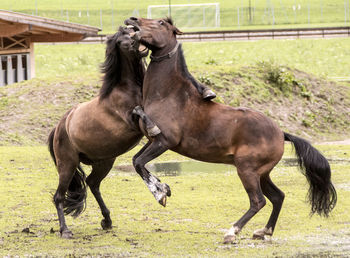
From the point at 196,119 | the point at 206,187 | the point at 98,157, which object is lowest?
the point at 206,187

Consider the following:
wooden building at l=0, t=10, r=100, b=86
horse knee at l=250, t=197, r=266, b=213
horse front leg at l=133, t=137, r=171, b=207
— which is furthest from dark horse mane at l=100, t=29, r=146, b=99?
wooden building at l=0, t=10, r=100, b=86

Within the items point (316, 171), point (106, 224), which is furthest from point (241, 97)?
point (316, 171)

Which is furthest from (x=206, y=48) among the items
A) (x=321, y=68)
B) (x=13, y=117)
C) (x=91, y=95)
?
(x=13, y=117)

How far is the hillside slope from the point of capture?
69.9ft

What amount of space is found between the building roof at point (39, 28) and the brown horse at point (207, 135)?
1615cm

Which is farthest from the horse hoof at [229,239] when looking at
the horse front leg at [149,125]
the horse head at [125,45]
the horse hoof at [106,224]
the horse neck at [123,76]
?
the horse head at [125,45]

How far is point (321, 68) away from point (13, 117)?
19.5 meters

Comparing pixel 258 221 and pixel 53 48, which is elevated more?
pixel 53 48

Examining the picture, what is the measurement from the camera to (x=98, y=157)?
29.3 feet

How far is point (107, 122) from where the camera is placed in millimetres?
8641

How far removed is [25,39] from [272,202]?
21165 mm

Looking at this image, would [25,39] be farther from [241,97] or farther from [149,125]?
[149,125]

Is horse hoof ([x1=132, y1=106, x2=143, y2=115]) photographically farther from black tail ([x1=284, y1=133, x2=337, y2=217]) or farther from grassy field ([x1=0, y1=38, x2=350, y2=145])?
grassy field ([x1=0, y1=38, x2=350, y2=145])

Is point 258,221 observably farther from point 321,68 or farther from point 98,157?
point 321,68
